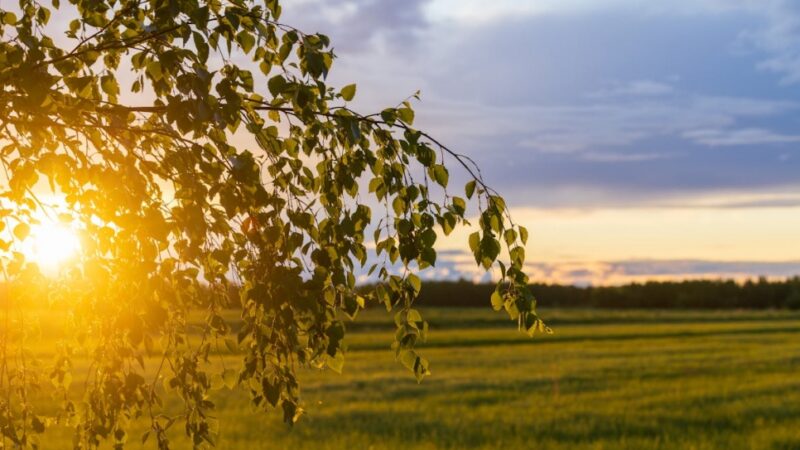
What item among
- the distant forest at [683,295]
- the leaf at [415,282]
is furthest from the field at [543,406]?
the distant forest at [683,295]

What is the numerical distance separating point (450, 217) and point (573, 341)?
5768 centimetres

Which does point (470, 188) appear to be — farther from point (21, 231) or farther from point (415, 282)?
point (21, 231)

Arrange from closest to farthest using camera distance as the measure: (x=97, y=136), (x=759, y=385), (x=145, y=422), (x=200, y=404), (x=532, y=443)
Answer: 1. (x=200, y=404)
2. (x=97, y=136)
3. (x=532, y=443)
4. (x=145, y=422)
5. (x=759, y=385)

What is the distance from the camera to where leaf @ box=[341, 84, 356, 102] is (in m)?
4.75

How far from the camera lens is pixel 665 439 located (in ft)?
58.5

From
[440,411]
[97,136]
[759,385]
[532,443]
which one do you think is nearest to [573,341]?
[759,385]

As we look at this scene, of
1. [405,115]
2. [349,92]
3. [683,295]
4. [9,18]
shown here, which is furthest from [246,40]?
[683,295]

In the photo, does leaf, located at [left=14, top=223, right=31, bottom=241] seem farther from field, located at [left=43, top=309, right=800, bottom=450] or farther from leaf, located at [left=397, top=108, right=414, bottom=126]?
field, located at [left=43, top=309, right=800, bottom=450]

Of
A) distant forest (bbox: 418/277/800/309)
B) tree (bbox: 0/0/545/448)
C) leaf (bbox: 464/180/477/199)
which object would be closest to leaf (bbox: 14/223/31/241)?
tree (bbox: 0/0/545/448)

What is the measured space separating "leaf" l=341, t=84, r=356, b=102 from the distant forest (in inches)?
4396

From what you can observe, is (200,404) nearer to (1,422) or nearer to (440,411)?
(1,422)

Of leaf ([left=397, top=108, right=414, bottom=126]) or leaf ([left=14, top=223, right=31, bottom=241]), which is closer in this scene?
leaf ([left=397, top=108, right=414, bottom=126])

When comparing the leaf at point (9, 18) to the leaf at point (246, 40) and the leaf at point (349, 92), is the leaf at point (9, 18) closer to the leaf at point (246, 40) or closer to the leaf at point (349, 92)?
the leaf at point (246, 40)

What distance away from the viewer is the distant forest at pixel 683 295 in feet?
397
